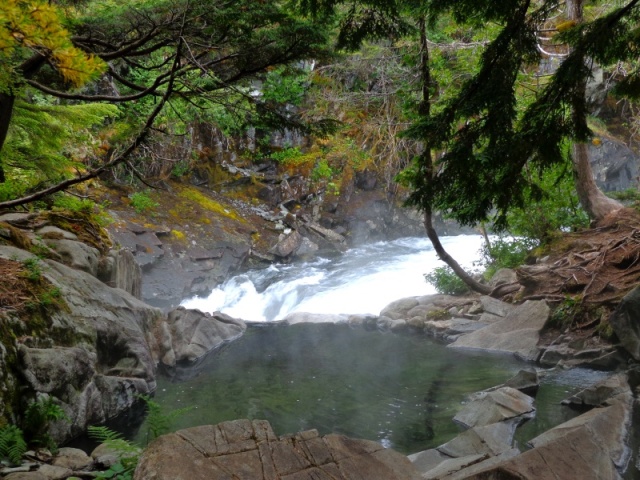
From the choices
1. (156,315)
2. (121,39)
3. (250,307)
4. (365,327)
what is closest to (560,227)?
(365,327)

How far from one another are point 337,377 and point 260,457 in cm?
638

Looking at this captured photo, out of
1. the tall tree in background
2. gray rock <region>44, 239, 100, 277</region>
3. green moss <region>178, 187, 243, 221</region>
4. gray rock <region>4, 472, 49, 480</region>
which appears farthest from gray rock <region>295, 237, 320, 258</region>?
gray rock <region>4, 472, 49, 480</region>

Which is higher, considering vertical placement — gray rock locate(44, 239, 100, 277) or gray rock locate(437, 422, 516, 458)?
gray rock locate(44, 239, 100, 277)

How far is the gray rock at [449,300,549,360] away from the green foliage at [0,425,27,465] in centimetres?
935

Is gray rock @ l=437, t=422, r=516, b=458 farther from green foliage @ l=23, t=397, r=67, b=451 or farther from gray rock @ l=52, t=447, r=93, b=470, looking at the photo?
green foliage @ l=23, t=397, r=67, b=451

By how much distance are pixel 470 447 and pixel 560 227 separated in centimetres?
1045

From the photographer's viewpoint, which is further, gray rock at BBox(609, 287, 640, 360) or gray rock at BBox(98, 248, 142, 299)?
gray rock at BBox(98, 248, 142, 299)

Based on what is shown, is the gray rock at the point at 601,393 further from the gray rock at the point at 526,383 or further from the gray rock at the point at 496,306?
the gray rock at the point at 496,306

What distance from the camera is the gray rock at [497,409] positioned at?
24.0ft

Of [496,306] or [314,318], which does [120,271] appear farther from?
[496,306]

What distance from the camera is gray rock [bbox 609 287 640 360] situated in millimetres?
8375

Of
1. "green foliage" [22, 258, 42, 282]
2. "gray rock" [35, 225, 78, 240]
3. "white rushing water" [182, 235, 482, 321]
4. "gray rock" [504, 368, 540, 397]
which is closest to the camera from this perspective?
"green foliage" [22, 258, 42, 282]

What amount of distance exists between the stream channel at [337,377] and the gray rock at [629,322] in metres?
0.74

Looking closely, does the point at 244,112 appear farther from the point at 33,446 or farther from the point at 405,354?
the point at 405,354
